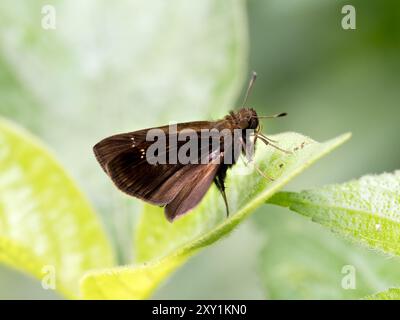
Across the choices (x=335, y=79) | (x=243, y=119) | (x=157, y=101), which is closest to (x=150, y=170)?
(x=243, y=119)

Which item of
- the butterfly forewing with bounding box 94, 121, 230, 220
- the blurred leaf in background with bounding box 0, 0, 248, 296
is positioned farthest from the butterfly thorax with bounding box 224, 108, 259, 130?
the blurred leaf in background with bounding box 0, 0, 248, 296

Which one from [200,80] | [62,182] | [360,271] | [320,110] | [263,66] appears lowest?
[360,271]

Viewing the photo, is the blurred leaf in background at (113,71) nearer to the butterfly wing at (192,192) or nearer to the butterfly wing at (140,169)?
the butterfly wing at (140,169)

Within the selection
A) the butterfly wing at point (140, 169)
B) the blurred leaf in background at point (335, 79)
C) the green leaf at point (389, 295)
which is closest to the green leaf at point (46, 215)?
the butterfly wing at point (140, 169)

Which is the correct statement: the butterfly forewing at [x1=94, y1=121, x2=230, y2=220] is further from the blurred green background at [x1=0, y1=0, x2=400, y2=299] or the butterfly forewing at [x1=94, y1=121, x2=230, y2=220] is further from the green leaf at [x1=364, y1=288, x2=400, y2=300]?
the green leaf at [x1=364, y1=288, x2=400, y2=300]

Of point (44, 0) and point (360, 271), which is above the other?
point (44, 0)

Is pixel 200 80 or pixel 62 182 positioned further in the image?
pixel 200 80
